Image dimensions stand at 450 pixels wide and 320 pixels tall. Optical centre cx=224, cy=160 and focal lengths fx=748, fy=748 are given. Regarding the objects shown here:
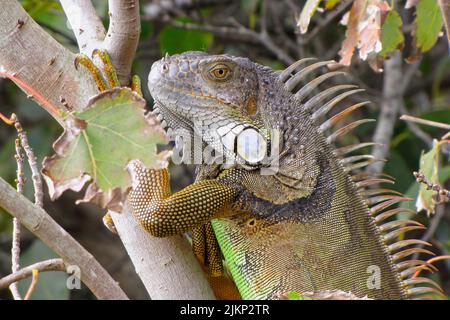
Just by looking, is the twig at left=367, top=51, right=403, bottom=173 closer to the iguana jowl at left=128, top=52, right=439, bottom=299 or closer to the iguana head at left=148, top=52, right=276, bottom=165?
the iguana jowl at left=128, top=52, right=439, bottom=299

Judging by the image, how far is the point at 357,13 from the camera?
284cm

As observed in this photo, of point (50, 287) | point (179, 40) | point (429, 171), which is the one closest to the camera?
point (429, 171)

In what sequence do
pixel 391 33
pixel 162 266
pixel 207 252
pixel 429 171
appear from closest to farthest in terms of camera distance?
pixel 162 266, pixel 429 171, pixel 207 252, pixel 391 33

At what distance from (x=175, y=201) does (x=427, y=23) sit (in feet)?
4.58

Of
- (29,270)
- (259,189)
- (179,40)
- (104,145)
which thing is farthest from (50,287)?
(104,145)

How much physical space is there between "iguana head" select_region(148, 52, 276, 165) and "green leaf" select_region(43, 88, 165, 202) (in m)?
1.01

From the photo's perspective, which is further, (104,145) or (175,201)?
(175,201)

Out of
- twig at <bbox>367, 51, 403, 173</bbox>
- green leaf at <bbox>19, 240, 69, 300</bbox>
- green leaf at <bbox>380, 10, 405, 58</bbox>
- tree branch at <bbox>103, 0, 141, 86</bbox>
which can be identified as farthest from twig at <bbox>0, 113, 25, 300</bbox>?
twig at <bbox>367, 51, 403, 173</bbox>

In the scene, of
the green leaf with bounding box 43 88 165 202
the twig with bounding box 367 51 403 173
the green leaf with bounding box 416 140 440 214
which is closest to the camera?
the green leaf with bounding box 43 88 165 202

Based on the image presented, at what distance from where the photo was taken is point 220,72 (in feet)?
9.94

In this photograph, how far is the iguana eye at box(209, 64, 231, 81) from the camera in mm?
3020

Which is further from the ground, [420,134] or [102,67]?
[420,134]

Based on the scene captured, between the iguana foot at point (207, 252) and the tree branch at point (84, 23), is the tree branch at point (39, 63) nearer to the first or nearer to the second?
the tree branch at point (84, 23)

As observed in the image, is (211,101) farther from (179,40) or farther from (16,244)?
(179,40)
